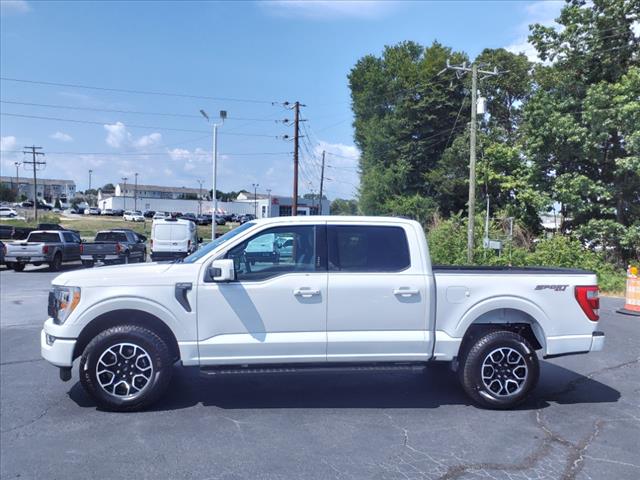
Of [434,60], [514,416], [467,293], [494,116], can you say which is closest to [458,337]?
[467,293]

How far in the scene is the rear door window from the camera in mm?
5695

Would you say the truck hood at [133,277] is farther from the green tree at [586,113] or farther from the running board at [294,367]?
the green tree at [586,113]

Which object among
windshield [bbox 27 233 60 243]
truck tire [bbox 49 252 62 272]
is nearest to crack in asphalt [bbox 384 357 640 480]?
truck tire [bbox 49 252 62 272]

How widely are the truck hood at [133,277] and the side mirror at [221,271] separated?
0.16 metres

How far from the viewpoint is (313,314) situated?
550 cm

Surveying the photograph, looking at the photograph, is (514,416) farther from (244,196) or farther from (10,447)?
(244,196)

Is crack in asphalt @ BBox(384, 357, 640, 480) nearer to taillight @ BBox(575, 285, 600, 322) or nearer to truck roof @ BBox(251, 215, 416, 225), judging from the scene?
taillight @ BBox(575, 285, 600, 322)

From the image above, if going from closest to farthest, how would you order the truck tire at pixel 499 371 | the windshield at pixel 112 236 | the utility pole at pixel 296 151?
the truck tire at pixel 499 371 → the windshield at pixel 112 236 → the utility pole at pixel 296 151

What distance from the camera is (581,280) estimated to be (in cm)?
594

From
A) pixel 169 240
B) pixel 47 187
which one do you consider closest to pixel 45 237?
pixel 169 240

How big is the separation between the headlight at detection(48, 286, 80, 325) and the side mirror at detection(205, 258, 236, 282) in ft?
4.17

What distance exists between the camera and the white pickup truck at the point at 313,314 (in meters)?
5.39

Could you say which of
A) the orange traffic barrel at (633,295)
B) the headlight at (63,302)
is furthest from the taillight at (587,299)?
the orange traffic barrel at (633,295)

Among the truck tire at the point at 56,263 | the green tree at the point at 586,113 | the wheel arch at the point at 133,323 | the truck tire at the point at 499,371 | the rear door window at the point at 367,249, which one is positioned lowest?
the truck tire at the point at 56,263
